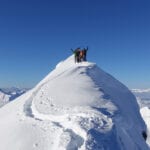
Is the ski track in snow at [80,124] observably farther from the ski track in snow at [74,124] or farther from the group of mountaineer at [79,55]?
the group of mountaineer at [79,55]

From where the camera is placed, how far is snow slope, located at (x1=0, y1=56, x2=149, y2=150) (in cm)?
1692

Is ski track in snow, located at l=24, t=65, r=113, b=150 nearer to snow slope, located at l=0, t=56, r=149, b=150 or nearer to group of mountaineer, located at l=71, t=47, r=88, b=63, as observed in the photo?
snow slope, located at l=0, t=56, r=149, b=150

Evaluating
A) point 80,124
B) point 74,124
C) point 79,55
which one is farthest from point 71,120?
point 79,55

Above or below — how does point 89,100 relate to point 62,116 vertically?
above

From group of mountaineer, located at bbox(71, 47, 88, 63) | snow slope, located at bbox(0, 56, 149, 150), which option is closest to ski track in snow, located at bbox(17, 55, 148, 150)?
snow slope, located at bbox(0, 56, 149, 150)

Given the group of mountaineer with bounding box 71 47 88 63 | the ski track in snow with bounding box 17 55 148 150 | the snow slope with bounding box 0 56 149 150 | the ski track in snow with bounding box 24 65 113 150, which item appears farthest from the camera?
the group of mountaineer with bounding box 71 47 88 63

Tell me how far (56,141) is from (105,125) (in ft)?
→ 11.8

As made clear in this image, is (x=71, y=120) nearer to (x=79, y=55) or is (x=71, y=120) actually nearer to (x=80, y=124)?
(x=80, y=124)

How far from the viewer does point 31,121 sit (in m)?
19.8

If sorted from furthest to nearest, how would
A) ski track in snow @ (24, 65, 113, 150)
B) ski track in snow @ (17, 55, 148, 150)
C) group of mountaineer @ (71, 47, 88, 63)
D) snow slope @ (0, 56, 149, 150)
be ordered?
group of mountaineer @ (71, 47, 88, 63), snow slope @ (0, 56, 149, 150), ski track in snow @ (17, 55, 148, 150), ski track in snow @ (24, 65, 113, 150)

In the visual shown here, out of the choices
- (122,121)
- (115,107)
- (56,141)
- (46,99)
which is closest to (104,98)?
(115,107)

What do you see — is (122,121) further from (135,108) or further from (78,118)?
(135,108)

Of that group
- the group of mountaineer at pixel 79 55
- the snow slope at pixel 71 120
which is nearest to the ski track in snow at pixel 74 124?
the snow slope at pixel 71 120

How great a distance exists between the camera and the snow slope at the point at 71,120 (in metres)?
16.9
